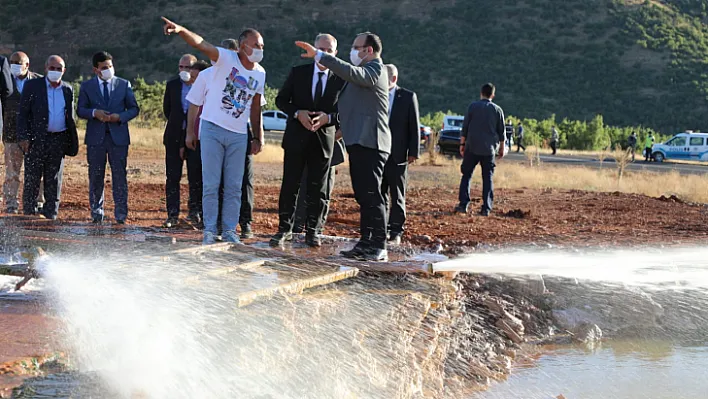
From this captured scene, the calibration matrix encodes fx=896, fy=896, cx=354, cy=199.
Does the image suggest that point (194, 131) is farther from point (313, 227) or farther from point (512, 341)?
point (512, 341)

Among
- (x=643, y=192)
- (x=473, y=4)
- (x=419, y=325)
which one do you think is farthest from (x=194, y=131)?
(x=473, y=4)

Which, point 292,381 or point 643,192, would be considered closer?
point 292,381

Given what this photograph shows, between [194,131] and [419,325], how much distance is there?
368 cm

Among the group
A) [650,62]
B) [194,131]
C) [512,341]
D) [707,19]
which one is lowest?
[512,341]

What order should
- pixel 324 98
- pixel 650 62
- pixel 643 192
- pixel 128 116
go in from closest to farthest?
1. pixel 324 98
2. pixel 128 116
3. pixel 643 192
4. pixel 650 62

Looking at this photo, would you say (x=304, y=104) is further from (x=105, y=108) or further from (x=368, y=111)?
(x=105, y=108)

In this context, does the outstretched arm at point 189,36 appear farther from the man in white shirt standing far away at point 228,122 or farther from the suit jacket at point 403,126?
the suit jacket at point 403,126

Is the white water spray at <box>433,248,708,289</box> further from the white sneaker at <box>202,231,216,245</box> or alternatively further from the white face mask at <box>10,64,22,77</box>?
the white face mask at <box>10,64,22,77</box>

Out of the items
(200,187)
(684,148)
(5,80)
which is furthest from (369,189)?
(684,148)

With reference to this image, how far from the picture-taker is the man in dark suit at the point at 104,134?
9672 mm

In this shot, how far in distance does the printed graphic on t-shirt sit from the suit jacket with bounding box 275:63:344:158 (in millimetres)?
472

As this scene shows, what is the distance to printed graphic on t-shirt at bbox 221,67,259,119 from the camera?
7863 mm

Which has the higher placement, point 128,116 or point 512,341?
point 128,116

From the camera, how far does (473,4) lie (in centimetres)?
7500
